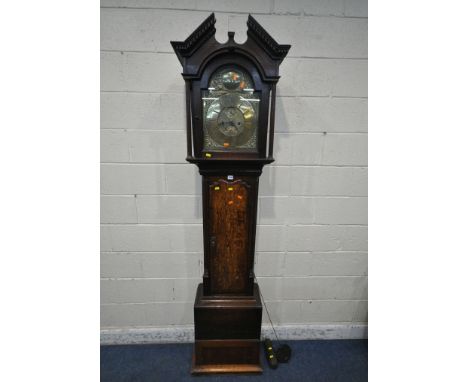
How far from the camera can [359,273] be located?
1996 mm

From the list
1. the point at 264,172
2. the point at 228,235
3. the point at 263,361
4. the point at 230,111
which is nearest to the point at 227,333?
the point at 263,361

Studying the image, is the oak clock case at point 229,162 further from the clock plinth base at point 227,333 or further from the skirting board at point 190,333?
the skirting board at point 190,333

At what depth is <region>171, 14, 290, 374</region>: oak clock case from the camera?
1.29 m

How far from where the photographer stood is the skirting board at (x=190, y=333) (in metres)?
1.99

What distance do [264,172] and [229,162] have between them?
0.46 meters

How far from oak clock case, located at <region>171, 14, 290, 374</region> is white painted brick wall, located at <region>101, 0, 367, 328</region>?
34cm

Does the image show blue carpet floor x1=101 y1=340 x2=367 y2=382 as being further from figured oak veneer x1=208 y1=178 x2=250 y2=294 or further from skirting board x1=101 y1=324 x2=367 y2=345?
figured oak veneer x1=208 y1=178 x2=250 y2=294

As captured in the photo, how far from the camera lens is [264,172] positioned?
178 centimetres

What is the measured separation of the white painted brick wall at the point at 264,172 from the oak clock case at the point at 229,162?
1.12ft

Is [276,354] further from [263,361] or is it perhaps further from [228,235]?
[228,235]

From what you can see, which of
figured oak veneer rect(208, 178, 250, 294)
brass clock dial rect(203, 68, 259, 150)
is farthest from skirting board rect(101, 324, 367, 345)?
brass clock dial rect(203, 68, 259, 150)

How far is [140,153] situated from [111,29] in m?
0.76

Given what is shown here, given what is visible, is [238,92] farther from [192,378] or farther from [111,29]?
[192,378]

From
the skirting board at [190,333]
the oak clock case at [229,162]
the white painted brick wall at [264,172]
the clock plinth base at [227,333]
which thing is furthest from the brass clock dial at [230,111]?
the skirting board at [190,333]
